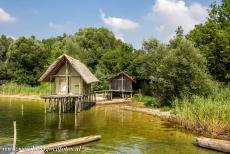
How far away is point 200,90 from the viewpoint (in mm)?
33281

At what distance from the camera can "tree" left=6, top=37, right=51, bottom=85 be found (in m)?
57.1

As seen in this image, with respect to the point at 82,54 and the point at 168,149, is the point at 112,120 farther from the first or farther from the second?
the point at 82,54

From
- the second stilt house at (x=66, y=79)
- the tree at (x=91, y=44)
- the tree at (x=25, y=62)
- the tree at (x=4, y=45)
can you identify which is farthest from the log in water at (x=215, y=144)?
the tree at (x=4, y=45)

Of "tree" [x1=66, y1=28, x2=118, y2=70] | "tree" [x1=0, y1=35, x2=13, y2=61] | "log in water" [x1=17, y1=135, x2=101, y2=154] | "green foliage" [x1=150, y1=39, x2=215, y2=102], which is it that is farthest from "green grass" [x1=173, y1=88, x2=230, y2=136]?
"tree" [x1=0, y1=35, x2=13, y2=61]

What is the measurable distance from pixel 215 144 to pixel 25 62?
44.1 meters

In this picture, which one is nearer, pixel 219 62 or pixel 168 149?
pixel 168 149

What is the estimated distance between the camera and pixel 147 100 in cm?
4181

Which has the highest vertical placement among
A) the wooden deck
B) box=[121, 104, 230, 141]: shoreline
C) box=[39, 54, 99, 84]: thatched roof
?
box=[39, 54, 99, 84]: thatched roof

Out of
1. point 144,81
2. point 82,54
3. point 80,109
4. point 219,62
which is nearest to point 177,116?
point 80,109

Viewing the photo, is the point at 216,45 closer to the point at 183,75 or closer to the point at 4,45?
the point at 183,75

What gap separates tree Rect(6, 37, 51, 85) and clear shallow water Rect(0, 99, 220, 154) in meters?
20.9

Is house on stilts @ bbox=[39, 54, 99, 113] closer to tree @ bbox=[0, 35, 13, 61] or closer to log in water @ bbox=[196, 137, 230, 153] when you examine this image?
log in water @ bbox=[196, 137, 230, 153]

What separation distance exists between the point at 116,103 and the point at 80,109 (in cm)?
726

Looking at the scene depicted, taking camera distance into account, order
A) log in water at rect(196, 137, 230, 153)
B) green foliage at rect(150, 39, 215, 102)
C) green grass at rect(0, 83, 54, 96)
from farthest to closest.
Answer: green grass at rect(0, 83, 54, 96) → green foliage at rect(150, 39, 215, 102) → log in water at rect(196, 137, 230, 153)
